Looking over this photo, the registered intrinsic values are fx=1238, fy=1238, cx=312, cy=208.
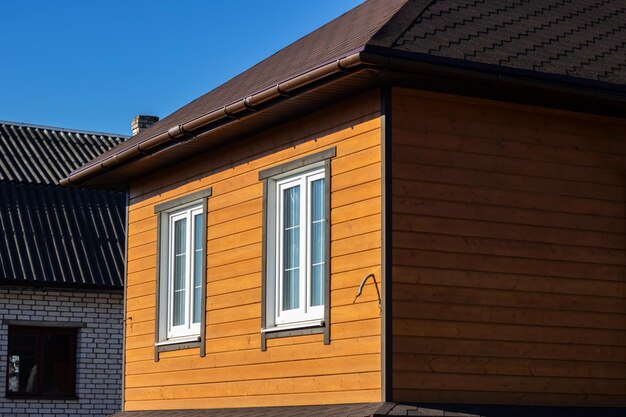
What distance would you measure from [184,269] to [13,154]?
1069 cm

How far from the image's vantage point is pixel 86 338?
69.5 feet

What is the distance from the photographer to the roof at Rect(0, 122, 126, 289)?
20812mm

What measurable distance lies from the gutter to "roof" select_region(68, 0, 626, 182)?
3 centimetres

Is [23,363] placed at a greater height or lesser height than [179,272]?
lesser

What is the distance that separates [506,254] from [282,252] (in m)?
2.32

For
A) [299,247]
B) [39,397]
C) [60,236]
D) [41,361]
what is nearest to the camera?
[299,247]

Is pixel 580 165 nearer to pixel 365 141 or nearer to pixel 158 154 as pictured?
→ pixel 365 141

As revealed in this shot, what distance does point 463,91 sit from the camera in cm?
1088

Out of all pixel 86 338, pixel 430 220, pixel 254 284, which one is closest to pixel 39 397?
pixel 86 338

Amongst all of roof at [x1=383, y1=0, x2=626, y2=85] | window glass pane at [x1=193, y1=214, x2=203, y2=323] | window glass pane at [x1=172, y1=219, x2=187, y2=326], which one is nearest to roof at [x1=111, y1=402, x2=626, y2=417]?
window glass pane at [x1=193, y1=214, x2=203, y2=323]

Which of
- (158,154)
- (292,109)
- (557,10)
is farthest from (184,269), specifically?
(557,10)

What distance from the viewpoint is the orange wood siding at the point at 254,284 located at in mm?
10672

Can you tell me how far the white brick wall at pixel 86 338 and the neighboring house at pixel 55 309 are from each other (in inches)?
0.7

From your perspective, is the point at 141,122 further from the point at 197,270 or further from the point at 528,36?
the point at 528,36
